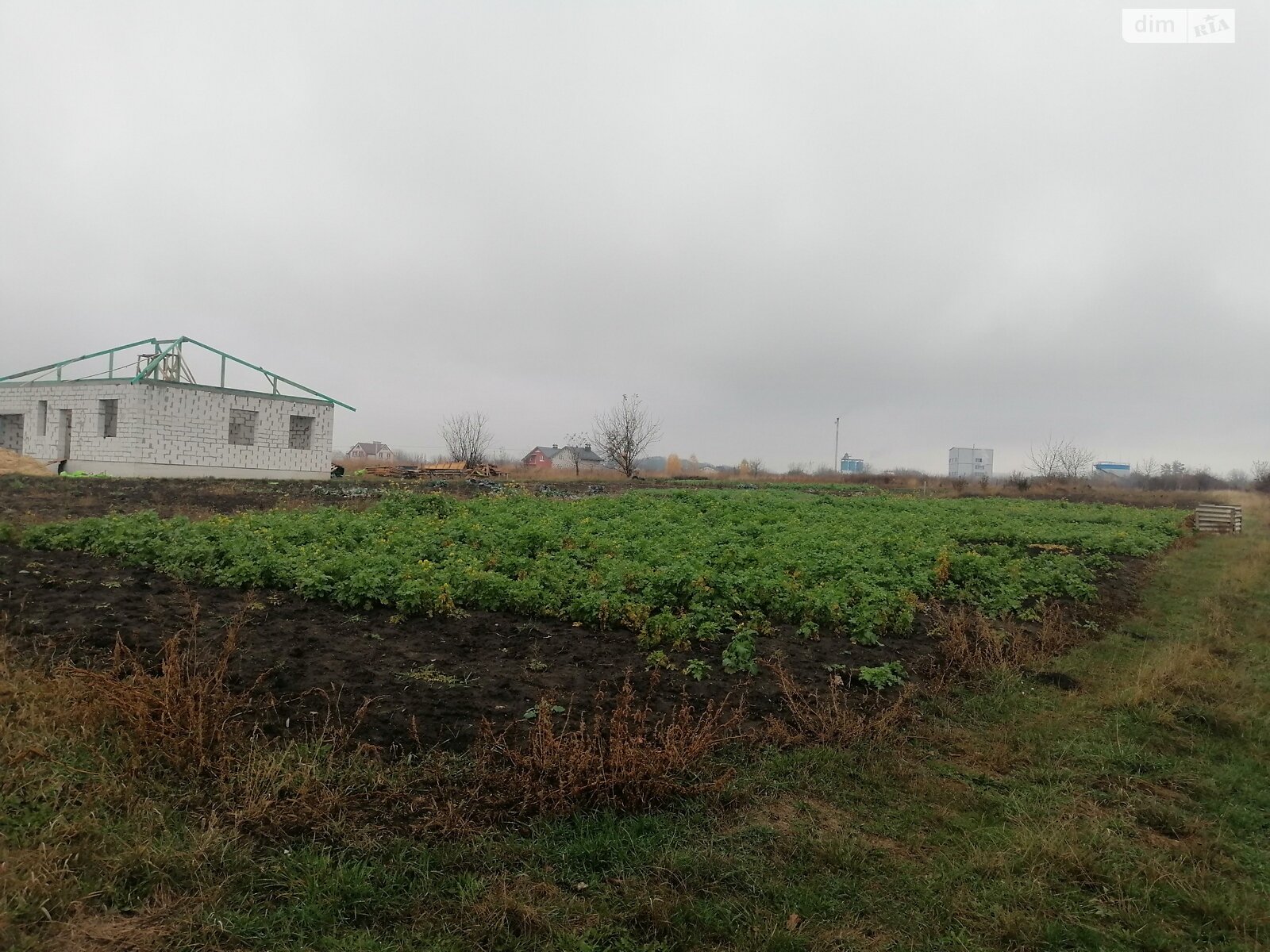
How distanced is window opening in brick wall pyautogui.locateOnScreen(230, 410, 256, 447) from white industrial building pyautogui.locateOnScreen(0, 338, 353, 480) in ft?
0.11

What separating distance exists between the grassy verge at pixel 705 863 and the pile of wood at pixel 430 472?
29.3 meters

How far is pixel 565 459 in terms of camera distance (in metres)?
72.7

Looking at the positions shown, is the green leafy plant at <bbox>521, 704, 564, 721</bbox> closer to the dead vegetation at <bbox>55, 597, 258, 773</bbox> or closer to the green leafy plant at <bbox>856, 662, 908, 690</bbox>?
the dead vegetation at <bbox>55, 597, 258, 773</bbox>

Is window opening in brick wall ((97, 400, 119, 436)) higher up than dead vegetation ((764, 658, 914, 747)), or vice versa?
window opening in brick wall ((97, 400, 119, 436))

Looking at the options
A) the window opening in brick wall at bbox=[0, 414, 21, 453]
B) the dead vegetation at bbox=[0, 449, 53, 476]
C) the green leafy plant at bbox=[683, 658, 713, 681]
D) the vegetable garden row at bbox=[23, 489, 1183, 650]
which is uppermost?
the window opening in brick wall at bbox=[0, 414, 21, 453]

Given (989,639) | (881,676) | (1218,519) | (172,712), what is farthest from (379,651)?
(1218,519)

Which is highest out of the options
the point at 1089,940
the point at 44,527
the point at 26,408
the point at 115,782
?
the point at 26,408

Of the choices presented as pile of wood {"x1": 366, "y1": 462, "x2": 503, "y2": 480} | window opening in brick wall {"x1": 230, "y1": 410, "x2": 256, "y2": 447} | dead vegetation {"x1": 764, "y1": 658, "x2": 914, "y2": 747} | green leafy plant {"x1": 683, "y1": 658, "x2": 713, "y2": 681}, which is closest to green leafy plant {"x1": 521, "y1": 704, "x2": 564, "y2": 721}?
green leafy plant {"x1": 683, "y1": 658, "x2": 713, "y2": 681}

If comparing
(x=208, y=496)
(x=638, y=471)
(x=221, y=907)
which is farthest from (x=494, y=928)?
(x=638, y=471)

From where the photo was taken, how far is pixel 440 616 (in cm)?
689

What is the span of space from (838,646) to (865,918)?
3.77m

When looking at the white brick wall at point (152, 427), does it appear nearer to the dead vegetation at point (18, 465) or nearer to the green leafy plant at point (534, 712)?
the dead vegetation at point (18, 465)

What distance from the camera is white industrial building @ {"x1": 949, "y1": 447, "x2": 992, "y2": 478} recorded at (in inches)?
2685

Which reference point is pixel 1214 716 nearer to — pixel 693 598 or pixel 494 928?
pixel 693 598
